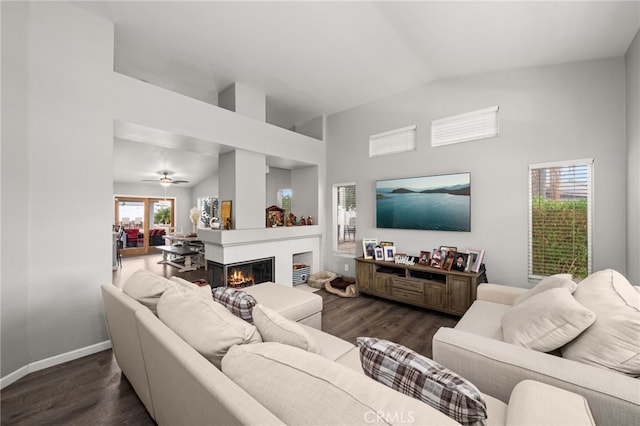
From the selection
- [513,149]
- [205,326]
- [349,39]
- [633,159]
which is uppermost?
[349,39]

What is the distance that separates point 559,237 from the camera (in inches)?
115

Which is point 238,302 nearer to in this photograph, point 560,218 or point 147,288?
point 147,288

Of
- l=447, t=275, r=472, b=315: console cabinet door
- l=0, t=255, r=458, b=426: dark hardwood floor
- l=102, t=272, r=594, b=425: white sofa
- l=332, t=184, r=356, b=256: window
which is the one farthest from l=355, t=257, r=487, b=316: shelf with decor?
l=102, t=272, r=594, b=425: white sofa

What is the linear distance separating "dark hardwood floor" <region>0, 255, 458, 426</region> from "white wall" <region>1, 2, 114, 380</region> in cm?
21

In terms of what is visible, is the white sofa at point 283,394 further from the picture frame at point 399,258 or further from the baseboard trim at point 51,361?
the picture frame at point 399,258

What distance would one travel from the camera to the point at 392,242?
165 inches

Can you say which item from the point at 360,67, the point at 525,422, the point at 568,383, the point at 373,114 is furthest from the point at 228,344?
the point at 373,114

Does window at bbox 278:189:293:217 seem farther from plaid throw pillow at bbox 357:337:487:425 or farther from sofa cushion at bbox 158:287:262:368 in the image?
plaid throw pillow at bbox 357:337:487:425

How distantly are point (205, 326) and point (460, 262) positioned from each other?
3147mm

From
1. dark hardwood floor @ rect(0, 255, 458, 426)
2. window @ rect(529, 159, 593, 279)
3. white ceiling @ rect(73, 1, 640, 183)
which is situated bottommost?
dark hardwood floor @ rect(0, 255, 458, 426)

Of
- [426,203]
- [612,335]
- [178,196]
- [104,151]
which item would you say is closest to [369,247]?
[426,203]

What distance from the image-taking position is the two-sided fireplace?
12.3ft

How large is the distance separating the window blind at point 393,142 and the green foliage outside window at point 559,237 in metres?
1.78

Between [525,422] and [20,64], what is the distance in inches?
152
